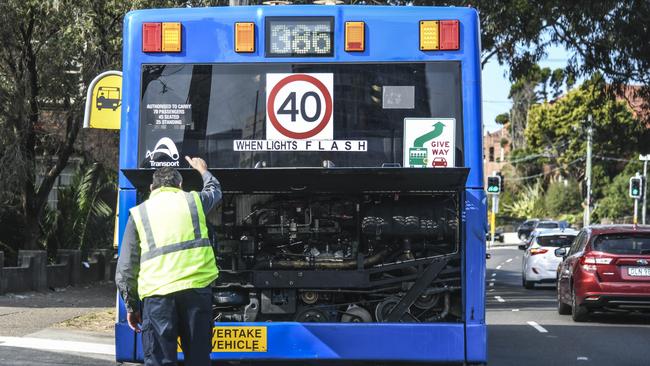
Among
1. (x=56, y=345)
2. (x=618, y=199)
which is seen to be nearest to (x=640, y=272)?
(x=56, y=345)

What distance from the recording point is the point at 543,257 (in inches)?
1036

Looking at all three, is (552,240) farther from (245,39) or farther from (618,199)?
(618,199)

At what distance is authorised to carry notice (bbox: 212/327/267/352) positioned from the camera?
26.6ft

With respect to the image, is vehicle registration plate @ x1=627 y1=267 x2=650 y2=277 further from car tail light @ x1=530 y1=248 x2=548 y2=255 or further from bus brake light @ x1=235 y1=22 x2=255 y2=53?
bus brake light @ x1=235 y1=22 x2=255 y2=53

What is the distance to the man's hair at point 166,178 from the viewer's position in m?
7.37

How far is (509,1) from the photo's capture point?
66.4 ft

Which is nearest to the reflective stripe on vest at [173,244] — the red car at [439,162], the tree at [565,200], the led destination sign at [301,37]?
the led destination sign at [301,37]

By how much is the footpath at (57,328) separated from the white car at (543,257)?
10.8m

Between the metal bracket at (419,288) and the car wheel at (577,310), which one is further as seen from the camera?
the car wheel at (577,310)

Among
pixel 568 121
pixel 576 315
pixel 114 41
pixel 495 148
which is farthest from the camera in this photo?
pixel 495 148

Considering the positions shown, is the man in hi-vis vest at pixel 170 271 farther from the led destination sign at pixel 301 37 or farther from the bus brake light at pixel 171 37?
the led destination sign at pixel 301 37

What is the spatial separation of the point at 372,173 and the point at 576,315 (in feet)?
34.2

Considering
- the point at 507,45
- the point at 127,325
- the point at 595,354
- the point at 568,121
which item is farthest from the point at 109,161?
the point at 568,121

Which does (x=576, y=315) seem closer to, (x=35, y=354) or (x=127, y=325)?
(x=35, y=354)
